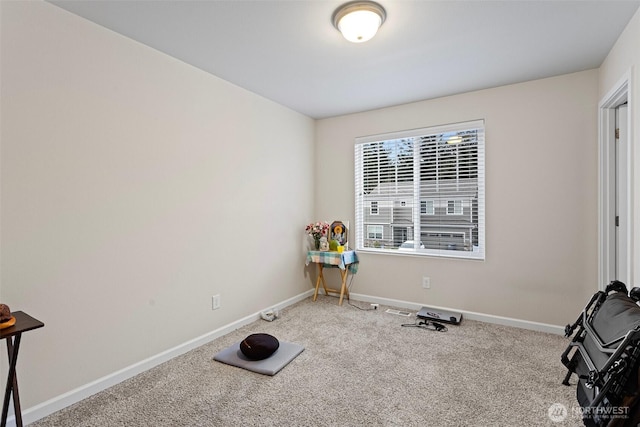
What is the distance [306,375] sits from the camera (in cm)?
232

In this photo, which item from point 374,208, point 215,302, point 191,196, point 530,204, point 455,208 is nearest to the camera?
point 191,196

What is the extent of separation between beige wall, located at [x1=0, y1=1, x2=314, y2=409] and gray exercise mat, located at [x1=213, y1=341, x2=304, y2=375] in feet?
1.30

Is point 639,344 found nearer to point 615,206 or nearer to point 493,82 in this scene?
point 615,206

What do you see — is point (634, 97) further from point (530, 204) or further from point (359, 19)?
point (359, 19)

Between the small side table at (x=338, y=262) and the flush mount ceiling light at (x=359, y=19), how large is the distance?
8.10ft

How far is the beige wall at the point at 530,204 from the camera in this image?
2.92 metres

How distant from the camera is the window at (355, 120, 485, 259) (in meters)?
3.48

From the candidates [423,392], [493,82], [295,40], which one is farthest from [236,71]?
[423,392]

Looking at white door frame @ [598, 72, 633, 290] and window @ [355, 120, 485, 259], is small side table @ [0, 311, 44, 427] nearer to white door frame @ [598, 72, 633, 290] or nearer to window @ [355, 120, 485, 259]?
window @ [355, 120, 485, 259]

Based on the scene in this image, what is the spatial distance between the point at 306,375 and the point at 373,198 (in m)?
2.41

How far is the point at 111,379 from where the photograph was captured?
7.22 feet

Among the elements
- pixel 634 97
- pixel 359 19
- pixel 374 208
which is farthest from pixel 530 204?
pixel 359 19
